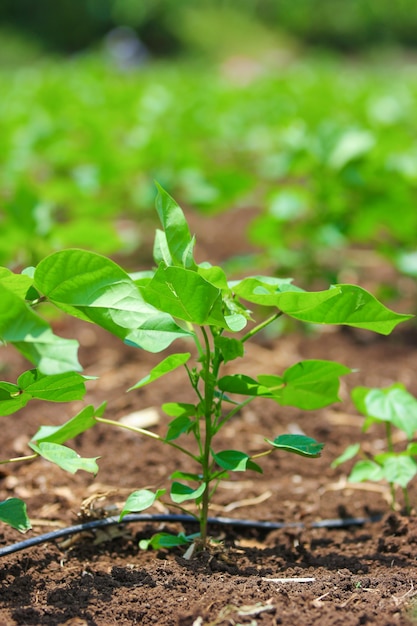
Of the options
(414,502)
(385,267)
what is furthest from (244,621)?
(385,267)

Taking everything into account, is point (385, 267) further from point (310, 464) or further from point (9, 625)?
point (9, 625)

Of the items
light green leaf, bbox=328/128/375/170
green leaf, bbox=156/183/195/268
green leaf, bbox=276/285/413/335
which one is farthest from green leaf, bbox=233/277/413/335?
light green leaf, bbox=328/128/375/170

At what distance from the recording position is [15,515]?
52.6 inches

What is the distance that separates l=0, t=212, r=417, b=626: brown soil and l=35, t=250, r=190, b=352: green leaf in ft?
1.47

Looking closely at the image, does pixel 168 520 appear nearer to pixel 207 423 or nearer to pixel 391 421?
pixel 207 423

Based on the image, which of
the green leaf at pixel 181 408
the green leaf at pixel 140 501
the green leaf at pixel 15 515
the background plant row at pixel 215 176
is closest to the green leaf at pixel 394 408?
the green leaf at pixel 181 408

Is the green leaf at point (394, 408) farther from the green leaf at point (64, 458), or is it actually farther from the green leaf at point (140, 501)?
the green leaf at point (64, 458)

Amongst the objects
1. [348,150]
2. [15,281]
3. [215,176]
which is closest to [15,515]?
[15,281]

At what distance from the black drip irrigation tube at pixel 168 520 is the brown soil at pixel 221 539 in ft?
0.05

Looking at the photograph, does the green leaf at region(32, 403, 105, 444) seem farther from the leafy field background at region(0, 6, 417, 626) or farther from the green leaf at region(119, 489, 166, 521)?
the leafy field background at region(0, 6, 417, 626)

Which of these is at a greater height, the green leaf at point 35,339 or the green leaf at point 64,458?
the green leaf at point 35,339

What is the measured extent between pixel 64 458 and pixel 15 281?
12.2 inches

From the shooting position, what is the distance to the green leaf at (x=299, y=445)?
1393mm

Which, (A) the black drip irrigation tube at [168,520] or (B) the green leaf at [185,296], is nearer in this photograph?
(B) the green leaf at [185,296]
